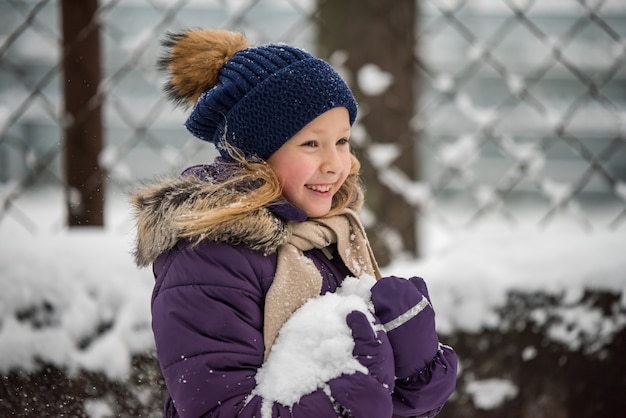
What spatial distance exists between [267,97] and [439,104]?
1.42 m

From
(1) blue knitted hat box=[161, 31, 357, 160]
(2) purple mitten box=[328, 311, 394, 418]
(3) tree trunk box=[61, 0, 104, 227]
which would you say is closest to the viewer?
(2) purple mitten box=[328, 311, 394, 418]

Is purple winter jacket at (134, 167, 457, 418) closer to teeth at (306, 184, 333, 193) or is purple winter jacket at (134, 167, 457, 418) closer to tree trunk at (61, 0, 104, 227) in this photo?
teeth at (306, 184, 333, 193)

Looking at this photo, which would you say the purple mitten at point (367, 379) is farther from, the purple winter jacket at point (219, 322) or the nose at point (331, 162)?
the nose at point (331, 162)

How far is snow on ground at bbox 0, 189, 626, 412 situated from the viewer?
2074 millimetres

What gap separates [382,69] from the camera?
98.5 inches

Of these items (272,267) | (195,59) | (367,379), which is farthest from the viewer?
(195,59)

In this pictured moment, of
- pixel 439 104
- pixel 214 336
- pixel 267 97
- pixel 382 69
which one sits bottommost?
pixel 439 104

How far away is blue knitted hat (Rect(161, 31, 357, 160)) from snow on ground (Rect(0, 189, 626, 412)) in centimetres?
102

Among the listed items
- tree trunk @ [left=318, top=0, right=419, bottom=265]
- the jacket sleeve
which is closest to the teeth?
the jacket sleeve

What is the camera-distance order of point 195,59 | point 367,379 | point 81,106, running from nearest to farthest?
point 367,379, point 195,59, point 81,106

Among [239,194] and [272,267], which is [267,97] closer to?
[239,194]

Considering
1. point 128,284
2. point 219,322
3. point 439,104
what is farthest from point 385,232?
point 219,322

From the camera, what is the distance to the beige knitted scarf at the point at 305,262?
3.79 feet

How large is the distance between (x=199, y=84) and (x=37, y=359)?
1.15m
